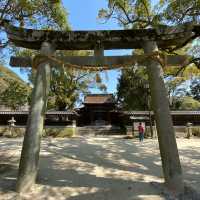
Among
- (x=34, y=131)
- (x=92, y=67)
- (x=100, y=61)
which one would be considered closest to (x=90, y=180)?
(x=34, y=131)

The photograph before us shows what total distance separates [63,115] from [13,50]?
20.1 meters

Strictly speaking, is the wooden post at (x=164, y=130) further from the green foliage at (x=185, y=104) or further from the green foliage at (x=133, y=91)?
the green foliage at (x=185, y=104)

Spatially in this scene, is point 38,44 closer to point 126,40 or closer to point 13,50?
point 126,40

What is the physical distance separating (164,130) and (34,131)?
3054mm

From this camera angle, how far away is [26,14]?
11.8 m

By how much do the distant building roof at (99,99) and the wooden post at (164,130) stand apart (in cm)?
3156

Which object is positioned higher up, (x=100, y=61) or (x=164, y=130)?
(x=100, y=61)

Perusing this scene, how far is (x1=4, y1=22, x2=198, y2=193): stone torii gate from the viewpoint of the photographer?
219 inches

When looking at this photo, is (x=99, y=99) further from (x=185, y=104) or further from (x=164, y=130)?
(x=164, y=130)

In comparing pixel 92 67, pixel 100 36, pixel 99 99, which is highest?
pixel 99 99

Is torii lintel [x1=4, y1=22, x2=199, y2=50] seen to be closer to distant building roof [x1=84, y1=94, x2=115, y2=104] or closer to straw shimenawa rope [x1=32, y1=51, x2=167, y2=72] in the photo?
straw shimenawa rope [x1=32, y1=51, x2=167, y2=72]

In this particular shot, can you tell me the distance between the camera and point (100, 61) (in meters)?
6.54

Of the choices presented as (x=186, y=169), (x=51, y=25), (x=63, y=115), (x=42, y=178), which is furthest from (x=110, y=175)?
(x=63, y=115)

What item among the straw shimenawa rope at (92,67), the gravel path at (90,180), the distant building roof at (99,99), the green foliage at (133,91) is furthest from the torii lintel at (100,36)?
the distant building roof at (99,99)
